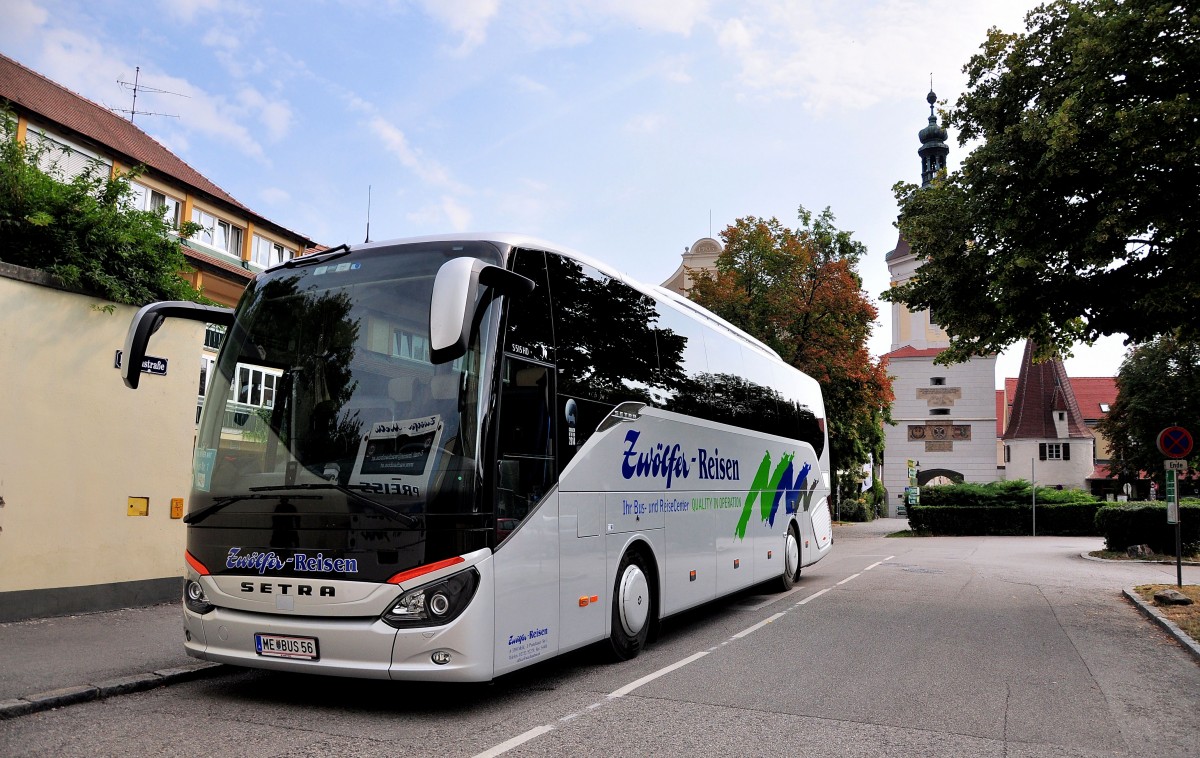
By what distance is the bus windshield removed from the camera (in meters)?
5.90

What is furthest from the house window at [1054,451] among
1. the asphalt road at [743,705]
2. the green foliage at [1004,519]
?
the asphalt road at [743,705]

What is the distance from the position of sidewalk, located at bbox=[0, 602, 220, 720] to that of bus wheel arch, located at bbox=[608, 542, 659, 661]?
351cm

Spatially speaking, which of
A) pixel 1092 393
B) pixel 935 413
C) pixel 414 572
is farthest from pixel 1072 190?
pixel 1092 393

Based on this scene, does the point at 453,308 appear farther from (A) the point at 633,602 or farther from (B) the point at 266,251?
(B) the point at 266,251

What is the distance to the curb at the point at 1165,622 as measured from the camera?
31.2 feet

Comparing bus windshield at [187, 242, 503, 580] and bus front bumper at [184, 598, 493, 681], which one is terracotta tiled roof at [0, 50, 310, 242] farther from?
bus front bumper at [184, 598, 493, 681]

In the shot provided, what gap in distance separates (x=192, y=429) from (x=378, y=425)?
6.47 meters

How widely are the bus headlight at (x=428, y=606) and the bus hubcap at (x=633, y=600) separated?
2513 millimetres

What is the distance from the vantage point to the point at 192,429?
1129 centimetres

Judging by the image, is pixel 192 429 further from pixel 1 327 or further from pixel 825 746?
pixel 825 746

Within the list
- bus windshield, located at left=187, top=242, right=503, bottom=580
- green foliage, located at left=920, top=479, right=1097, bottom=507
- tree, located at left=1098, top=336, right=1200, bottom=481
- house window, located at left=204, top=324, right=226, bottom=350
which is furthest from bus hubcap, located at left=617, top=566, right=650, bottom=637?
tree, located at left=1098, top=336, right=1200, bottom=481

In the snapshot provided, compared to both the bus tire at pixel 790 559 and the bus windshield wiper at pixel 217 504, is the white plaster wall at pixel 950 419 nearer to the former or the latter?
the bus tire at pixel 790 559

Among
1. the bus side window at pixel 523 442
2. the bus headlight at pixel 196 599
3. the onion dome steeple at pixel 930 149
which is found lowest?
the bus headlight at pixel 196 599

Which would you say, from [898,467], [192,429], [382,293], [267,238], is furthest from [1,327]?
[898,467]
